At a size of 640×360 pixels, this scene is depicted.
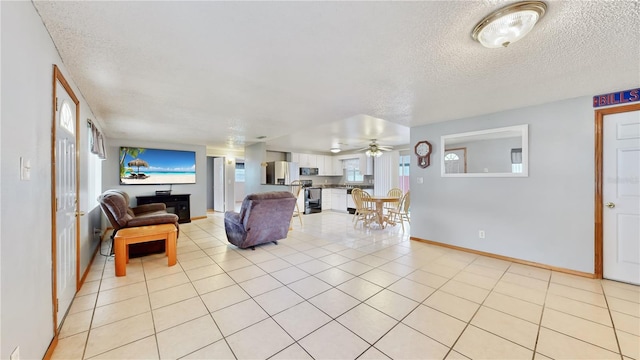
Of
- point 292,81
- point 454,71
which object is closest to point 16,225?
point 292,81

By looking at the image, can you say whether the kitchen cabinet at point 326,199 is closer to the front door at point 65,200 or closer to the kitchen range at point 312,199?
the kitchen range at point 312,199

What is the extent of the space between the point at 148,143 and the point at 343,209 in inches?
236

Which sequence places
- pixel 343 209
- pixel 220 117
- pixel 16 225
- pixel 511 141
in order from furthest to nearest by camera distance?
pixel 343 209 < pixel 220 117 < pixel 511 141 < pixel 16 225

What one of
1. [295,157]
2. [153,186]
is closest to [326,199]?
[295,157]

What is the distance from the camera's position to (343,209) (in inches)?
320

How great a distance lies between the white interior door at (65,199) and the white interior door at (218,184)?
17.8 feet

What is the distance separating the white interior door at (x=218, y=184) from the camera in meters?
7.84

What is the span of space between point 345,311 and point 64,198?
271cm

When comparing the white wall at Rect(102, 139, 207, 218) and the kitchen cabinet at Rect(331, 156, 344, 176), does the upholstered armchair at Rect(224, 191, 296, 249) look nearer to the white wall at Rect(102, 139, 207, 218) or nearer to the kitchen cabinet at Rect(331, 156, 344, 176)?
the white wall at Rect(102, 139, 207, 218)

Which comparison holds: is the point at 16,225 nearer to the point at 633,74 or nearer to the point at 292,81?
the point at 292,81

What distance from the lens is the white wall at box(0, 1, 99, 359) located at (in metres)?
1.13

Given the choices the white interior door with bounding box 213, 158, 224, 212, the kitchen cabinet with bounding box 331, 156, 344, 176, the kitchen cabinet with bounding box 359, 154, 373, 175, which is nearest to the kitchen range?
the kitchen cabinet with bounding box 331, 156, 344, 176

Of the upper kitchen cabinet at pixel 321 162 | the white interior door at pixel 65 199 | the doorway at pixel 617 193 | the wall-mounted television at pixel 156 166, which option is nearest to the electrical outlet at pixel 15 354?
the white interior door at pixel 65 199

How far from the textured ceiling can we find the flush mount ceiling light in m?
0.08
